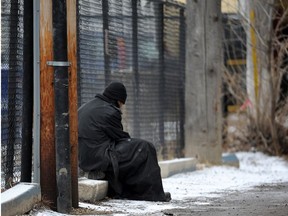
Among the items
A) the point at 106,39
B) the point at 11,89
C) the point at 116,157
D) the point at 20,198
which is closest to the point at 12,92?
the point at 11,89

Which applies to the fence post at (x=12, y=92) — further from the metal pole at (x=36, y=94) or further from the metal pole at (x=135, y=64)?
the metal pole at (x=135, y=64)

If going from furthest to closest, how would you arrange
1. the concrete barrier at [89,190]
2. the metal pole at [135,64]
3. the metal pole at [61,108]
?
the metal pole at [135,64], the concrete barrier at [89,190], the metal pole at [61,108]

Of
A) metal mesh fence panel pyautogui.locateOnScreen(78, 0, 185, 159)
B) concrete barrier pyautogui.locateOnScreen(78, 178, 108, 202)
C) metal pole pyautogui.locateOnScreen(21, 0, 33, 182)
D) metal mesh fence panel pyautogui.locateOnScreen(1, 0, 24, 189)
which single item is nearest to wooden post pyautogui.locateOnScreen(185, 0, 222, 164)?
metal mesh fence panel pyautogui.locateOnScreen(78, 0, 185, 159)

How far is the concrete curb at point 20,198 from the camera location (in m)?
5.97

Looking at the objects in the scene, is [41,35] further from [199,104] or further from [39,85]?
[199,104]

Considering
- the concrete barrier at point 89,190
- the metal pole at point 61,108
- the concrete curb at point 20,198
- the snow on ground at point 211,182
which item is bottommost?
the snow on ground at point 211,182

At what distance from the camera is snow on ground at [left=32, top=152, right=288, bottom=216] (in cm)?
767

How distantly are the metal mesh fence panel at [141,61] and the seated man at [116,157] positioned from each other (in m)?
0.64

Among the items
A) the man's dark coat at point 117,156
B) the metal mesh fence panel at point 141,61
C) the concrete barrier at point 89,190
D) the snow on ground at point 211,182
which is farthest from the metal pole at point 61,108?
the metal mesh fence panel at point 141,61

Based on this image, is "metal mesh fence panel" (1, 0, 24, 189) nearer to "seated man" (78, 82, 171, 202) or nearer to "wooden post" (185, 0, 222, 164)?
"seated man" (78, 82, 171, 202)

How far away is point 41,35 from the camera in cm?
678

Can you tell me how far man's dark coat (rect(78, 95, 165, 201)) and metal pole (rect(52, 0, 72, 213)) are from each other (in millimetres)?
1549

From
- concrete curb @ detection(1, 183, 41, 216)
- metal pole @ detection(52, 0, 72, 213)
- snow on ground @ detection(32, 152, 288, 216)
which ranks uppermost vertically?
metal pole @ detection(52, 0, 72, 213)

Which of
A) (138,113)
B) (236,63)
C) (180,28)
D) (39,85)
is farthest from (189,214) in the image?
(236,63)
